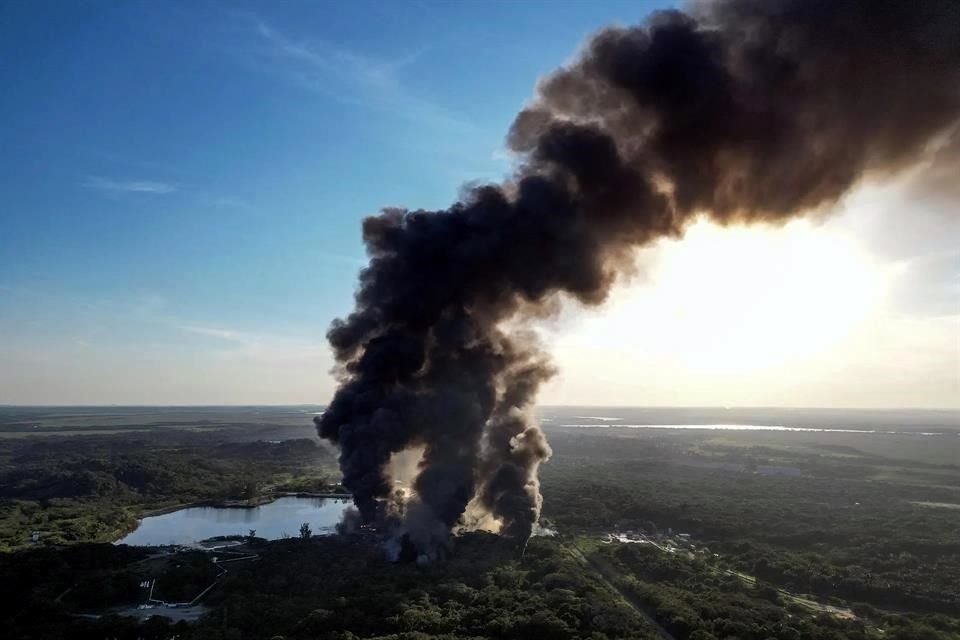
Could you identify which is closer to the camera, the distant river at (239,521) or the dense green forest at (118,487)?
the distant river at (239,521)

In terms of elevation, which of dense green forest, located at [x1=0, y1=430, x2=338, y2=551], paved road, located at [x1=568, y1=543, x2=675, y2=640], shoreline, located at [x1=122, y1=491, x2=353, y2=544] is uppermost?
dense green forest, located at [x1=0, y1=430, x2=338, y2=551]

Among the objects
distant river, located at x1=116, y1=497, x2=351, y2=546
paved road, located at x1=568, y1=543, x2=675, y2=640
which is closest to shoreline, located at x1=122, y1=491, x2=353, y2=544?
distant river, located at x1=116, y1=497, x2=351, y2=546

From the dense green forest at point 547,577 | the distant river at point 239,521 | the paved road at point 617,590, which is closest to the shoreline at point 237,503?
the distant river at point 239,521

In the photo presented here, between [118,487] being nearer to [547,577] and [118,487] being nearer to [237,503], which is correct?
[237,503]

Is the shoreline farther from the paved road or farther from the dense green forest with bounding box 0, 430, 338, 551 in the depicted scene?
the paved road

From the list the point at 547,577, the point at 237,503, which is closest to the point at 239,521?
the point at 237,503

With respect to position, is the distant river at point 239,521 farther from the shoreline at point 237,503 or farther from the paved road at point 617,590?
the paved road at point 617,590

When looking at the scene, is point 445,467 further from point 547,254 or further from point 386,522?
point 547,254

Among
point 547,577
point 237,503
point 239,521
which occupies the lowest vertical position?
point 239,521

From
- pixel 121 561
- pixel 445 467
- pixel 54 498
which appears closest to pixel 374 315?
pixel 445 467

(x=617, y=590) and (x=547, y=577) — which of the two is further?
(x=617, y=590)
